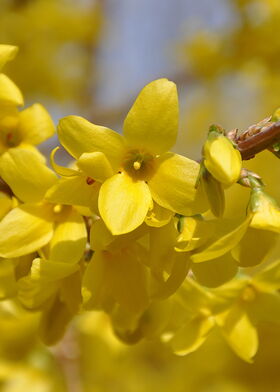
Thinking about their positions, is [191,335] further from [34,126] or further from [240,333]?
[34,126]

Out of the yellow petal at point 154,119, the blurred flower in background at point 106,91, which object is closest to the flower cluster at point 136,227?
the yellow petal at point 154,119

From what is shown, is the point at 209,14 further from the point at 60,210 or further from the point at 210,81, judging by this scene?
the point at 60,210

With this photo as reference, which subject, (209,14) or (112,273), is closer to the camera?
(112,273)

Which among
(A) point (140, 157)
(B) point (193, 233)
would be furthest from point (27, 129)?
(B) point (193, 233)

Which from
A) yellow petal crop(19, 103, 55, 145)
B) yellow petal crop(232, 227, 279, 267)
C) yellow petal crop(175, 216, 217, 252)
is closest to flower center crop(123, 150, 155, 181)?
yellow petal crop(175, 216, 217, 252)

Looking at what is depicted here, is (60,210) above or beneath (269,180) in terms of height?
above

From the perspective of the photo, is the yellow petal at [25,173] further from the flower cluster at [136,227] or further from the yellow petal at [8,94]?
the yellow petal at [8,94]

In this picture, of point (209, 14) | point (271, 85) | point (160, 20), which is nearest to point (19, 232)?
point (271, 85)
